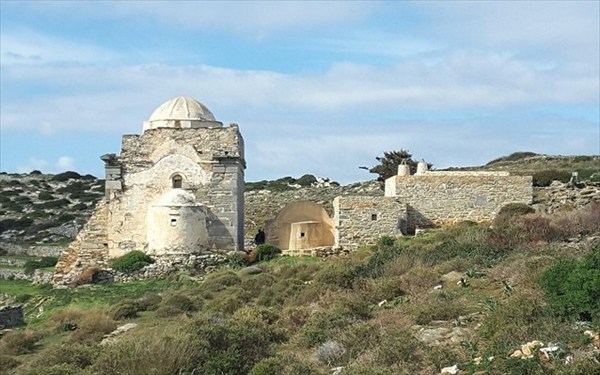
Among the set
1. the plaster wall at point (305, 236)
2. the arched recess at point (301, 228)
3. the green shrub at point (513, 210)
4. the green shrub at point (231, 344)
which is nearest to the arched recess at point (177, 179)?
the arched recess at point (301, 228)

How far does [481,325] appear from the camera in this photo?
1388 centimetres

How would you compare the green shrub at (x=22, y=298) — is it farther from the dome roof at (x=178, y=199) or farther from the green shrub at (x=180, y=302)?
the green shrub at (x=180, y=302)

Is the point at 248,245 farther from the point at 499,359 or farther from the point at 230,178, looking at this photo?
the point at 499,359

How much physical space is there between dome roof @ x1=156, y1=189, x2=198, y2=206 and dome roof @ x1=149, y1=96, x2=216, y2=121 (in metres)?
3.41

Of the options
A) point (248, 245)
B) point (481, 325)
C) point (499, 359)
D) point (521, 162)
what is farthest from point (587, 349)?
point (521, 162)

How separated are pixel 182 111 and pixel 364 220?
25.5 feet

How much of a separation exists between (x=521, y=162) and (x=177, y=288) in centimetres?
4686

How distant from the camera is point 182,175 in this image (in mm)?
32281

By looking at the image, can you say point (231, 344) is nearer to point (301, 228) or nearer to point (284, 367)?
point (284, 367)

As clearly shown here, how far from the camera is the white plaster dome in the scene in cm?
3350

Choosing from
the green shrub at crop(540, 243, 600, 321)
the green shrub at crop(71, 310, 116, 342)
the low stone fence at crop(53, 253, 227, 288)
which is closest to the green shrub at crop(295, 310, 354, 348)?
the green shrub at crop(540, 243, 600, 321)

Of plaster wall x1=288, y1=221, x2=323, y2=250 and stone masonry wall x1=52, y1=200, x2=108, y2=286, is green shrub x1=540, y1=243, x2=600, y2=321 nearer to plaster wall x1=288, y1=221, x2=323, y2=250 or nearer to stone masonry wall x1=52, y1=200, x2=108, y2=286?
plaster wall x1=288, y1=221, x2=323, y2=250

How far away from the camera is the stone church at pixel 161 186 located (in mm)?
31953

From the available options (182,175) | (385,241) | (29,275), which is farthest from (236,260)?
(29,275)
